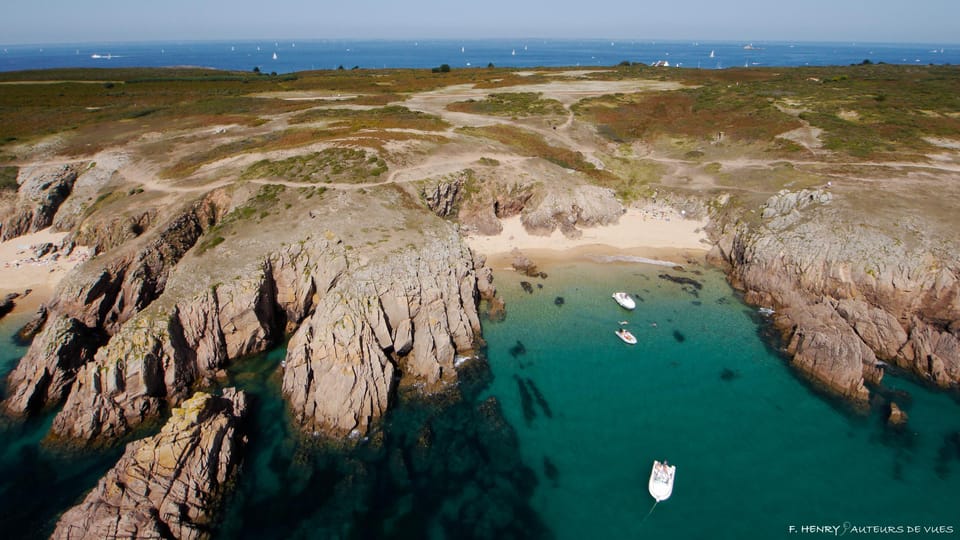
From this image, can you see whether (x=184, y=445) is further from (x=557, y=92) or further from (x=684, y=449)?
(x=557, y=92)

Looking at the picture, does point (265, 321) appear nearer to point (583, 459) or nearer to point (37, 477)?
point (37, 477)

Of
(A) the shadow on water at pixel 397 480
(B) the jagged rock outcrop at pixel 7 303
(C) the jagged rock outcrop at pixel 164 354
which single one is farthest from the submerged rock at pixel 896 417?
(B) the jagged rock outcrop at pixel 7 303

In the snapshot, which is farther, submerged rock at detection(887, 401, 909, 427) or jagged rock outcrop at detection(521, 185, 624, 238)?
jagged rock outcrop at detection(521, 185, 624, 238)

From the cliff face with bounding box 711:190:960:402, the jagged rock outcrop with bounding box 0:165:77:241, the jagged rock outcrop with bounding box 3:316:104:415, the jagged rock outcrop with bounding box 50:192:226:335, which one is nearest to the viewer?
the jagged rock outcrop with bounding box 3:316:104:415

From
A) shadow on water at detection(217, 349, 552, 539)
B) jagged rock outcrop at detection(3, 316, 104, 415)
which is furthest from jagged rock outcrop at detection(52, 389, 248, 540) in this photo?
jagged rock outcrop at detection(3, 316, 104, 415)

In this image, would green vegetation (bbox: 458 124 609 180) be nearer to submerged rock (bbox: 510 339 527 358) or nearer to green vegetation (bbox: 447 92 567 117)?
green vegetation (bbox: 447 92 567 117)

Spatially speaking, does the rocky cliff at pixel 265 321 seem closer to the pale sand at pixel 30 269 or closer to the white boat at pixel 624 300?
the pale sand at pixel 30 269
